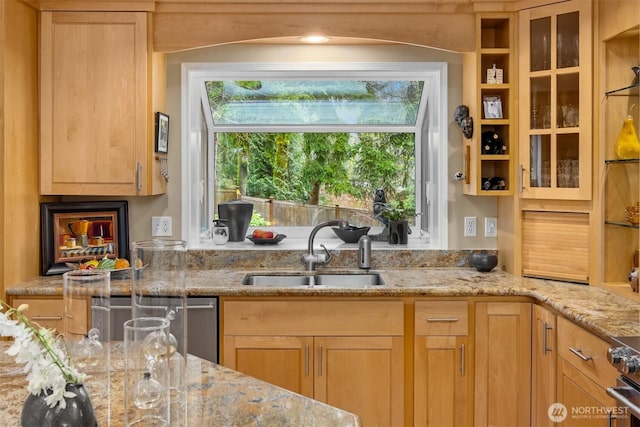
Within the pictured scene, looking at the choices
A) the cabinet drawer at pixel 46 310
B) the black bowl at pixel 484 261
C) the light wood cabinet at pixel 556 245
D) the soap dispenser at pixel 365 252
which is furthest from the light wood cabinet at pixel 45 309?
the light wood cabinet at pixel 556 245

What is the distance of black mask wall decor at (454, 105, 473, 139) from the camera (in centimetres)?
307

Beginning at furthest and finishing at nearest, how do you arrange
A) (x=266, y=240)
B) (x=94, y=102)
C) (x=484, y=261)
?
1. (x=266, y=240)
2. (x=484, y=261)
3. (x=94, y=102)

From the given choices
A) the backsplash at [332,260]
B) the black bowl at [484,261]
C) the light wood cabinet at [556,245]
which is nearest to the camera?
the light wood cabinet at [556,245]

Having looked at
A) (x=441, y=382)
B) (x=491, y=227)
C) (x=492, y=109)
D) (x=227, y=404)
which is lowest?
(x=441, y=382)

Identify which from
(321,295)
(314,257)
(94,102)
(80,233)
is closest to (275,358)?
(321,295)

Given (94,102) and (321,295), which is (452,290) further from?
(94,102)

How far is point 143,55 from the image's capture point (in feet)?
9.69

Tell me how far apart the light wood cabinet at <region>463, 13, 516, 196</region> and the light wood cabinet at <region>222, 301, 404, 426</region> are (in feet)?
2.95

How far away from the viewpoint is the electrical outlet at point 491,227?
3312 mm

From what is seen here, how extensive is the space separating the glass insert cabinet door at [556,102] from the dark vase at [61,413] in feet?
7.87

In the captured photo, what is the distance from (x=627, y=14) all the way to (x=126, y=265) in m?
2.60

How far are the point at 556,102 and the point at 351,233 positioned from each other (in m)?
1.36

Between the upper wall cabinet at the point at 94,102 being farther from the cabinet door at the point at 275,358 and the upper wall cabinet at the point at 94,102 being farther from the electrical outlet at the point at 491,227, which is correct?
the electrical outlet at the point at 491,227

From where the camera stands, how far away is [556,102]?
2785 mm
